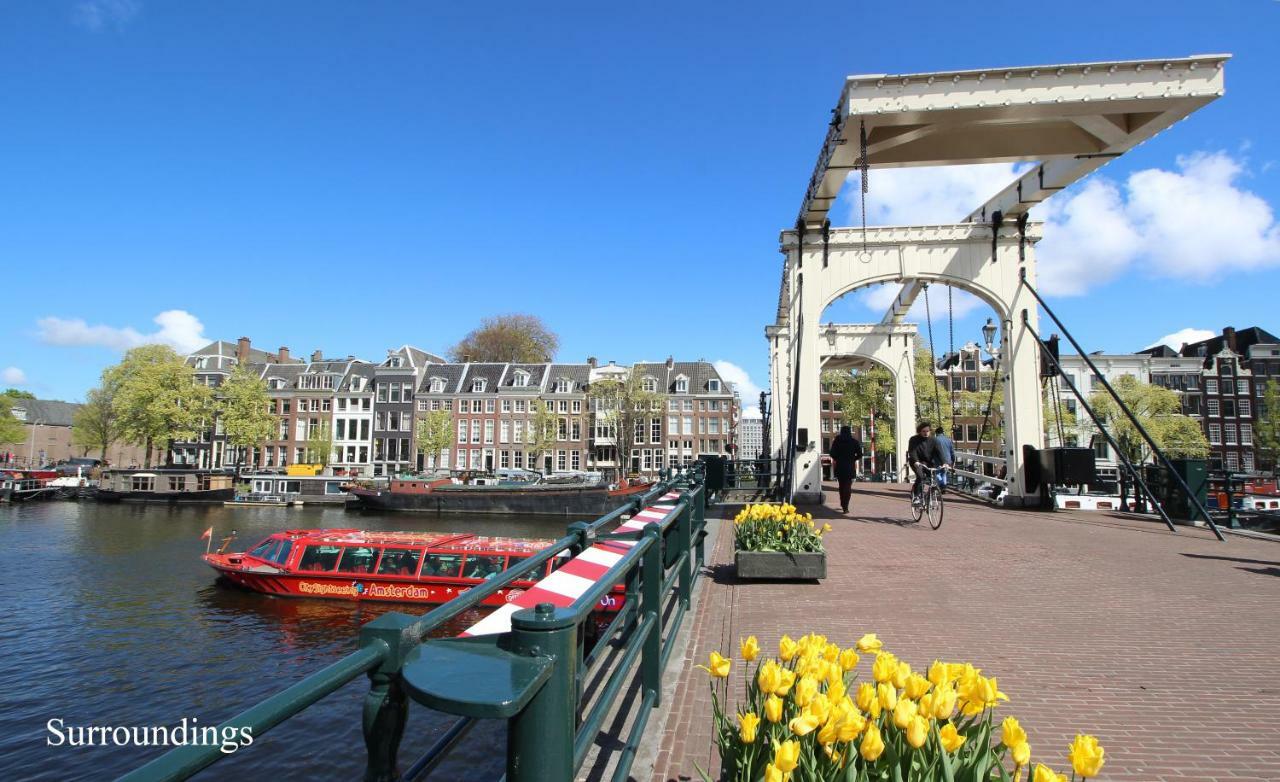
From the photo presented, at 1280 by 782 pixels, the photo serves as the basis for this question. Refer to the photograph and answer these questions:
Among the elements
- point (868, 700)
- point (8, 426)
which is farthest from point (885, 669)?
point (8, 426)

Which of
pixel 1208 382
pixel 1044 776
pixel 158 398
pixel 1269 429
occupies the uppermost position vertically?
pixel 1208 382

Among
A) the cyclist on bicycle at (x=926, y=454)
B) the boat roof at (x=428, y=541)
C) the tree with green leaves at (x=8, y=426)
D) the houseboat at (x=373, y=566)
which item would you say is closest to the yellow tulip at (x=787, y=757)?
the cyclist on bicycle at (x=926, y=454)

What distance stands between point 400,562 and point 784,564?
14.0 meters

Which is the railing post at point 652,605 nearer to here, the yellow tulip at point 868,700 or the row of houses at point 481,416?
the yellow tulip at point 868,700

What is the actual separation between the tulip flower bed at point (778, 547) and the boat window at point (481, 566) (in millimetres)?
11339

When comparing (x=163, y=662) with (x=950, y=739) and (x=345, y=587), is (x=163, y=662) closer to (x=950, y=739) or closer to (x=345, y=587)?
(x=345, y=587)

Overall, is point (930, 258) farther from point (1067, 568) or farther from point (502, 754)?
point (502, 754)

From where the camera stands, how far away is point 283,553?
63.1ft

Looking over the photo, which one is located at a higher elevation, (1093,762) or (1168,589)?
(1093,762)

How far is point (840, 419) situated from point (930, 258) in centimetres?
4681

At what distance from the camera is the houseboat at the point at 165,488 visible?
4694 centimetres

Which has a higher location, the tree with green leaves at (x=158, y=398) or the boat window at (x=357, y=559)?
the tree with green leaves at (x=158, y=398)

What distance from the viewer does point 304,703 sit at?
131 cm

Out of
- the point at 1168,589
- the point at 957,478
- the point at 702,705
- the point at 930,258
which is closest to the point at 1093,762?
the point at 702,705
